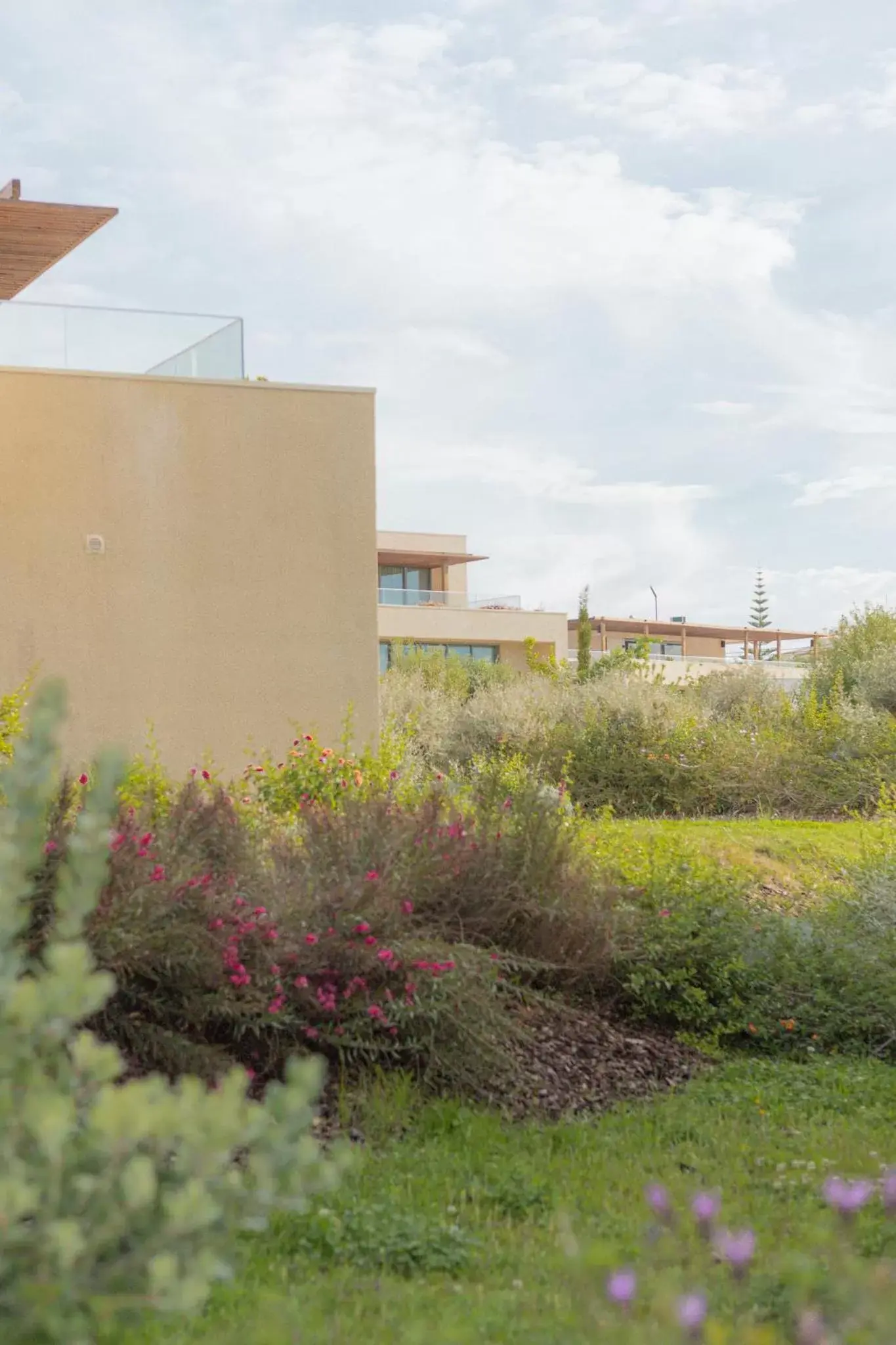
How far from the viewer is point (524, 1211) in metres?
4.32

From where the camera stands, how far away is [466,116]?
15.1 metres

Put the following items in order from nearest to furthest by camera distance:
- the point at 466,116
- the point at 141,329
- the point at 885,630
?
the point at 141,329
the point at 466,116
the point at 885,630

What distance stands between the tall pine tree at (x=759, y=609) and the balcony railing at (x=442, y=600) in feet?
96.2

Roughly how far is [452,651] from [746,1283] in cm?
4108

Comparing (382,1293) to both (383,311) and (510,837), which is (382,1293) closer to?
(510,837)

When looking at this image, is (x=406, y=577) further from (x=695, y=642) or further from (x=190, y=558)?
(x=190, y=558)

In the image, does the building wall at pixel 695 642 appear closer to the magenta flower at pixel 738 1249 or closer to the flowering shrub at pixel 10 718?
the flowering shrub at pixel 10 718

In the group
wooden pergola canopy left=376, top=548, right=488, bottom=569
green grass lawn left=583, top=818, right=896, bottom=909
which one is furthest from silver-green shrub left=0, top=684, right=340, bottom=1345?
wooden pergola canopy left=376, top=548, right=488, bottom=569

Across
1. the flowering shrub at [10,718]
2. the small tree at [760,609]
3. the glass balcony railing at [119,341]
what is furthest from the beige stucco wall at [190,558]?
the small tree at [760,609]

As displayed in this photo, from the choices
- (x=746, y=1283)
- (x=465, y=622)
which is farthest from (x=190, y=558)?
(x=465, y=622)

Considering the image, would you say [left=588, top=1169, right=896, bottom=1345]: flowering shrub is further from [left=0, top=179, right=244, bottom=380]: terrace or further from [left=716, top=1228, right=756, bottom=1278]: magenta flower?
[left=0, top=179, right=244, bottom=380]: terrace

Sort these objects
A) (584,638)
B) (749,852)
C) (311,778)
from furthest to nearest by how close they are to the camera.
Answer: (584,638) → (749,852) → (311,778)

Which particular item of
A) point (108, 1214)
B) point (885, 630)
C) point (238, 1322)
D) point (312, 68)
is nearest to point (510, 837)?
point (238, 1322)

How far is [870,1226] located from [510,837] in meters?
3.38
